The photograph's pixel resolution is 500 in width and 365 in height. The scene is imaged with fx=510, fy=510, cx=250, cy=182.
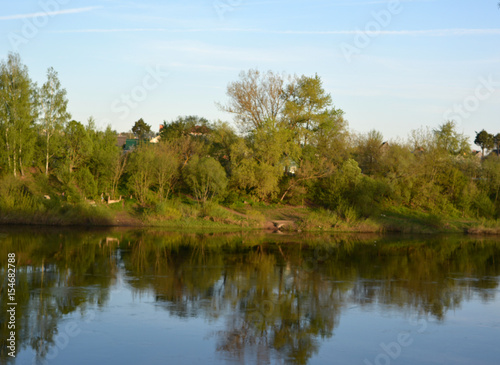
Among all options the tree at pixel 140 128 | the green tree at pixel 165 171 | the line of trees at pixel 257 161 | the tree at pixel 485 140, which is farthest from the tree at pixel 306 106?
the tree at pixel 485 140

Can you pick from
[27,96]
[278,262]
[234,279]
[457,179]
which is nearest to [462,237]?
[457,179]

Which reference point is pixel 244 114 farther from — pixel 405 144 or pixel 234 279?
pixel 234 279

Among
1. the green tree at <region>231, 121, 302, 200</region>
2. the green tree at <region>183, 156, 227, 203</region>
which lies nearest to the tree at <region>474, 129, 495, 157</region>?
the green tree at <region>231, 121, 302, 200</region>

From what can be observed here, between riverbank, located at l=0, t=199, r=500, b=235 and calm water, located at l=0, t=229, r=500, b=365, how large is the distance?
6.63 metres

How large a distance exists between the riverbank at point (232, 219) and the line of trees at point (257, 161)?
107 cm

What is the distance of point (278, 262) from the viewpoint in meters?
23.8

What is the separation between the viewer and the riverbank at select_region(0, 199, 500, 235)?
34531mm

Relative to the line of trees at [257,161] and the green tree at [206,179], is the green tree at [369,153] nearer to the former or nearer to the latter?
the line of trees at [257,161]

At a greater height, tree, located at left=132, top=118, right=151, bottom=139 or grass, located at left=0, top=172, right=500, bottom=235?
tree, located at left=132, top=118, right=151, bottom=139

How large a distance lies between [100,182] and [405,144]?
2903 cm

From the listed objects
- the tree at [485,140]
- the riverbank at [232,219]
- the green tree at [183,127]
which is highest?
the tree at [485,140]

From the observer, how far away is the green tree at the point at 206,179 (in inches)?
1510

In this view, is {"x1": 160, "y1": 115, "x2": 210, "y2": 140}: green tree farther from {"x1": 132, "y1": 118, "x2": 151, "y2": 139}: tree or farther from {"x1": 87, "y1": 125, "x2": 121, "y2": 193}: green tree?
{"x1": 132, "y1": 118, "x2": 151, "y2": 139}: tree

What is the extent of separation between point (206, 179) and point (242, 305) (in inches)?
924
